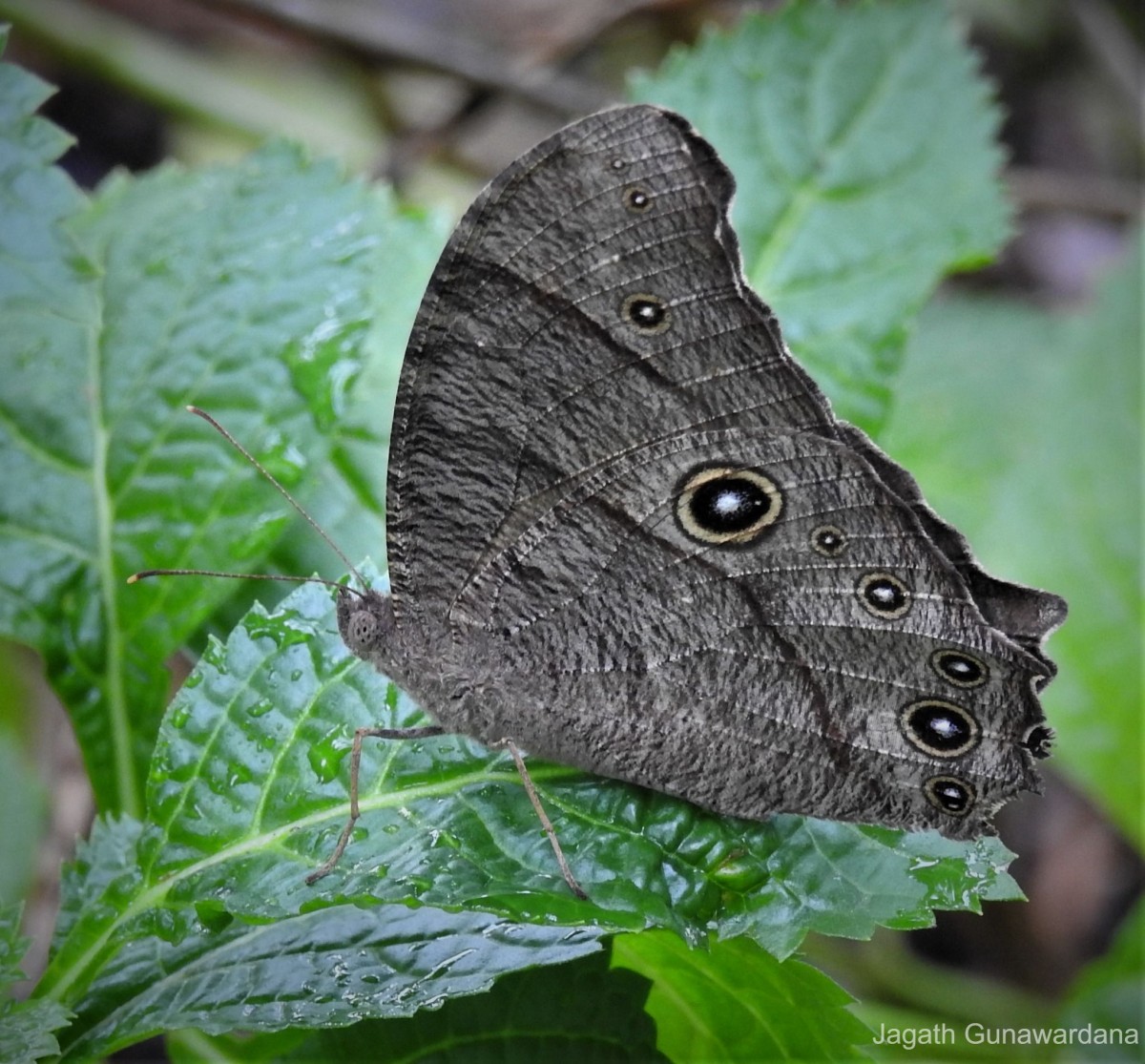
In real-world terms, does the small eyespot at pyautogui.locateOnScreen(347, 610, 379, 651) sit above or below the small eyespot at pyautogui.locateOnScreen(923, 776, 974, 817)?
above

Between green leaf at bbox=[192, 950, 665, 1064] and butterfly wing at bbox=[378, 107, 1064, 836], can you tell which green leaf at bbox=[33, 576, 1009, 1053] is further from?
green leaf at bbox=[192, 950, 665, 1064]

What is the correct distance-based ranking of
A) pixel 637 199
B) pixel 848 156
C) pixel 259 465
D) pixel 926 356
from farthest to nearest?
pixel 926 356 → pixel 848 156 → pixel 259 465 → pixel 637 199

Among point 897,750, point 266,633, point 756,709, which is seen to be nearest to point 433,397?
point 266,633

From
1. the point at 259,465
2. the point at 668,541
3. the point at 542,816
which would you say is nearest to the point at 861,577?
the point at 668,541

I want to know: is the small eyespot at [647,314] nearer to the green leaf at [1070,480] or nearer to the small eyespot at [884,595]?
the small eyespot at [884,595]

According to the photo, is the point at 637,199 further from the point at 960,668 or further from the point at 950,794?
the point at 950,794

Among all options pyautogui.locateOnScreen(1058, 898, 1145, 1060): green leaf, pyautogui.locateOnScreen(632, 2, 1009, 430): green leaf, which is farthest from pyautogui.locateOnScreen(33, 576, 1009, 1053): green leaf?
pyautogui.locateOnScreen(1058, 898, 1145, 1060): green leaf

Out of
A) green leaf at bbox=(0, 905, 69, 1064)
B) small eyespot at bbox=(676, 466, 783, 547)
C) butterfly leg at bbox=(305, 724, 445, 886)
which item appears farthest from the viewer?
small eyespot at bbox=(676, 466, 783, 547)
